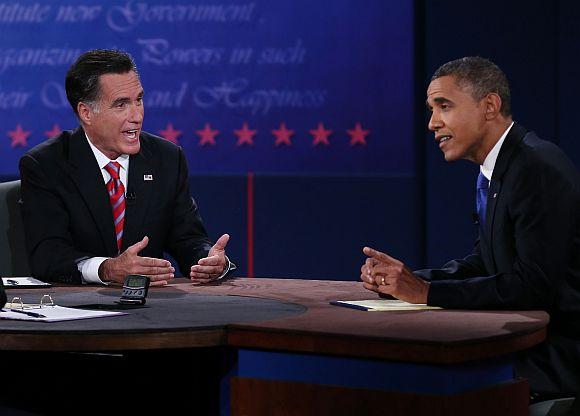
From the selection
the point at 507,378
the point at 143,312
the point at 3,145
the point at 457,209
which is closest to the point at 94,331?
the point at 143,312

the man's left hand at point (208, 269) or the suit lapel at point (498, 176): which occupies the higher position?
the suit lapel at point (498, 176)

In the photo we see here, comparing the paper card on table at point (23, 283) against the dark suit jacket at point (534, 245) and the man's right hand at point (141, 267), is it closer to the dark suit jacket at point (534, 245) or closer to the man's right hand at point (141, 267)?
the man's right hand at point (141, 267)

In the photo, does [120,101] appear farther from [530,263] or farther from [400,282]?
[530,263]

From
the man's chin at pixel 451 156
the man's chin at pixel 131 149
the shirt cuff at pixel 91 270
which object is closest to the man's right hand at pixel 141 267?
the shirt cuff at pixel 91 270

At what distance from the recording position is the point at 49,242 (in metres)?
3.39

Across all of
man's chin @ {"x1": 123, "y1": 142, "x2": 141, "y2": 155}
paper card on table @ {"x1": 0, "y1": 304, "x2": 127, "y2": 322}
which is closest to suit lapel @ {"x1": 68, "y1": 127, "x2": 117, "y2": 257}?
man's chin @ {"x1": 123, "y1": 142, "x2": 141, "y2": 155}

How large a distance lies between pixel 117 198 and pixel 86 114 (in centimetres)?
32

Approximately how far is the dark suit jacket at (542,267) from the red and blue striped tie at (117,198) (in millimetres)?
1285

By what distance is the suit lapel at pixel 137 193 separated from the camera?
11.6ft

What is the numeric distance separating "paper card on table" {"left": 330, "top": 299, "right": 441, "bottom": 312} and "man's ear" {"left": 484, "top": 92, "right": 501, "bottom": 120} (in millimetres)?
588

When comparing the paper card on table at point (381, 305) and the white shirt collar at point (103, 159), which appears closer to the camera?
the paper card on table at point (381, 305)

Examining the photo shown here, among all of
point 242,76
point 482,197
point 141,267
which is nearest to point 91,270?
point 141,267

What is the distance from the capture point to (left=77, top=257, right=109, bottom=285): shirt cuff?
3192 mm

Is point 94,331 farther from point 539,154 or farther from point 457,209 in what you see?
point 457,209
